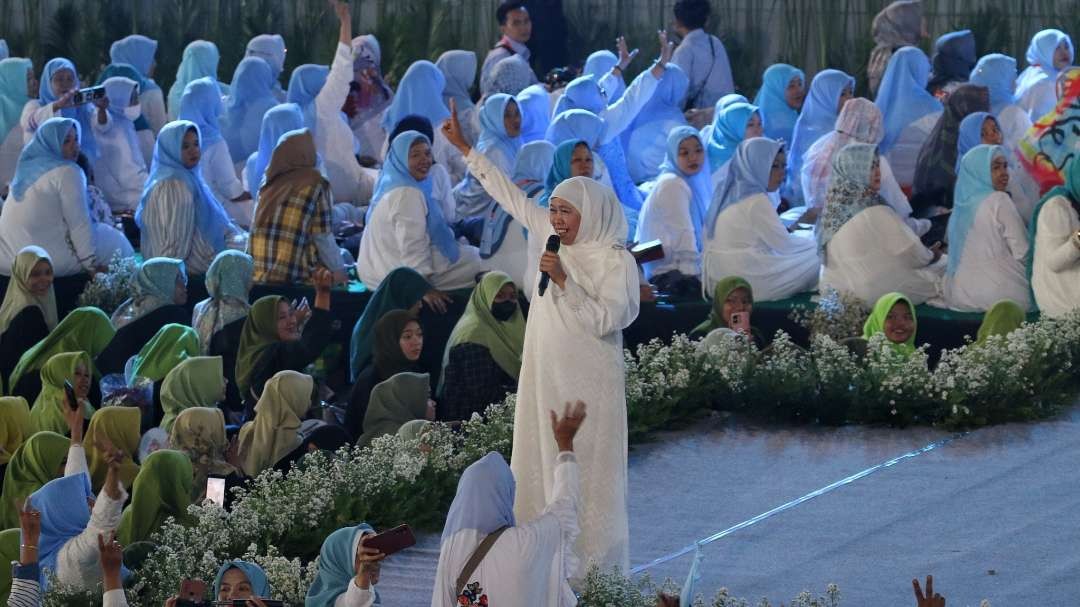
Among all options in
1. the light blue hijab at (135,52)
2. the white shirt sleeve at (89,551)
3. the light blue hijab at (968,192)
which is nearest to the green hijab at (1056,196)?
the light blue hijab at (968,192)

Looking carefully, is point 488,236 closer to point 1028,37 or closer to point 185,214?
point 185,214

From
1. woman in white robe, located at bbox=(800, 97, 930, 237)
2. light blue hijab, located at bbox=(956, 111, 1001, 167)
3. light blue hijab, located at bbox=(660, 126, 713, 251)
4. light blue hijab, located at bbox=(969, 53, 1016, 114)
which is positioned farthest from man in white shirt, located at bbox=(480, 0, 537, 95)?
light blue hijab, located at bbox=(956, 111, 1001, 167)

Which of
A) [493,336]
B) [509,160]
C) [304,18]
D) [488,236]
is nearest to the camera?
[493,336]

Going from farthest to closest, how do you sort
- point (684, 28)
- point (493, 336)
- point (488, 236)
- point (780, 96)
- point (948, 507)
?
point (684, 28)
point (780, 96)
point (488, 236)
point (493, 336)
point (948, 507)

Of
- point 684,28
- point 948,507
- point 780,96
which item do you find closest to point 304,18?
point 684,28

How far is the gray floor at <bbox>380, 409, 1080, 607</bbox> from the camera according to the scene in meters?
7.26

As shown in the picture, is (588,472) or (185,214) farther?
(185,214)

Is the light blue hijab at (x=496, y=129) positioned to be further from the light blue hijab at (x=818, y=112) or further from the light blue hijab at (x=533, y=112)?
the light blue hijab at (x=818, y=112)

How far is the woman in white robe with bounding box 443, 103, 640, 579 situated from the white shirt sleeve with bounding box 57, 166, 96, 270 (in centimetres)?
547

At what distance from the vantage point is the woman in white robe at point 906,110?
43.0 ft

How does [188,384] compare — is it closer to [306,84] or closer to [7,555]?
[7,555]

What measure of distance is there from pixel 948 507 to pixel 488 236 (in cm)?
399

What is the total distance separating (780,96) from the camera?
14.3 m

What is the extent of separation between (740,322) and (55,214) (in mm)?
4108
